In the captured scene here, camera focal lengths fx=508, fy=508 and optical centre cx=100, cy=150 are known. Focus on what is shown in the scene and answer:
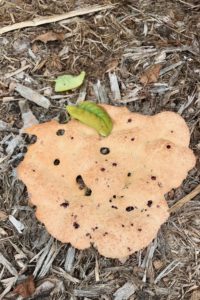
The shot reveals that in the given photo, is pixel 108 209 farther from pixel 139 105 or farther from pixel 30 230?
pixel 139 105

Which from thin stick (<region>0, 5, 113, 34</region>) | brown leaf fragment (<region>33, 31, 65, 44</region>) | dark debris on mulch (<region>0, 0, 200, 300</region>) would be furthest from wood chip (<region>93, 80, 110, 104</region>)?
thin stick (<region>0, 5, 113, 34</region>)

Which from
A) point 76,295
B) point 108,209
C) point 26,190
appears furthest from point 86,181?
point 76,295

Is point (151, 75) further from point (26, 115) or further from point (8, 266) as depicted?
point (8, 266)

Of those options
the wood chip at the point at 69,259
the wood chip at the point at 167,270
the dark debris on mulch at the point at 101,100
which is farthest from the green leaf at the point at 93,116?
the wood chip at the point at 167,270

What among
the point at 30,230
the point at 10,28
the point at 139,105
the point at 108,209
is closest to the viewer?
the point at 108,209

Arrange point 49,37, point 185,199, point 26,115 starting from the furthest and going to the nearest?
point 49,37 → point 26,115 → point 185,199

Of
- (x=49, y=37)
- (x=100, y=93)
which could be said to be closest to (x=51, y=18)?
(x=49, y=37)

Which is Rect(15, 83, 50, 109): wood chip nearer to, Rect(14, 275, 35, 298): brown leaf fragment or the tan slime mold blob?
the tan slime mold blob
